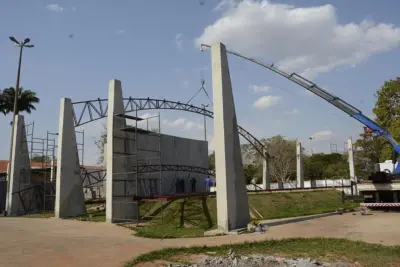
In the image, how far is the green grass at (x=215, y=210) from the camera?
47.4ft

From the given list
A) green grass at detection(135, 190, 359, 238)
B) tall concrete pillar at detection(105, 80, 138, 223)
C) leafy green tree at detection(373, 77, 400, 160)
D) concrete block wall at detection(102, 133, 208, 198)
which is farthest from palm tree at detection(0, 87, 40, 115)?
leafy green tree at detection(373, 77, 400, 160)

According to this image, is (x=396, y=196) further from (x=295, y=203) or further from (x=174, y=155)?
(x=174, y=155)

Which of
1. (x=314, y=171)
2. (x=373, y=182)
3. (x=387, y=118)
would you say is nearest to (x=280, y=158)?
(x=314, y=171)

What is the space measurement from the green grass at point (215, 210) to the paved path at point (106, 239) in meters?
1.51

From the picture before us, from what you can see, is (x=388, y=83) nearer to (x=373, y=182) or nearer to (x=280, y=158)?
(x=373, y=182)

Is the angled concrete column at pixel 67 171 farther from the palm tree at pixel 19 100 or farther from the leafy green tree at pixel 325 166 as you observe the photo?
the leafy green tree at pixel 325 166

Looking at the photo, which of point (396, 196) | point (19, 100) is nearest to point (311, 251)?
point (396, 196)

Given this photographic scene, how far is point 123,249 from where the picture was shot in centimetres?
1024

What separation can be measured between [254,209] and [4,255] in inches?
508

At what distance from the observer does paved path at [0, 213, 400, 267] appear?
894cm

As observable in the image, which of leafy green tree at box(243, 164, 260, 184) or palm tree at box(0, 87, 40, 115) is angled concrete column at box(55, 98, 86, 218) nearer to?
palm tree at box(0, 87, 40, 115)

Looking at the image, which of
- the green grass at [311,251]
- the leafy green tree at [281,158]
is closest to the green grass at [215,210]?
the green grass at [311,251]

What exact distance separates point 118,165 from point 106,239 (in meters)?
7.21

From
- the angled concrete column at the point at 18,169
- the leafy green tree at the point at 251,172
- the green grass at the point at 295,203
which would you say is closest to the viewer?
the green grass at the point at 295,203
